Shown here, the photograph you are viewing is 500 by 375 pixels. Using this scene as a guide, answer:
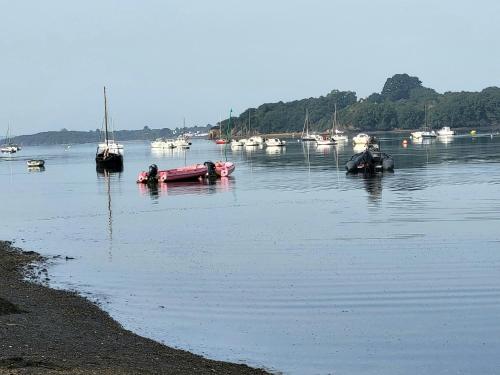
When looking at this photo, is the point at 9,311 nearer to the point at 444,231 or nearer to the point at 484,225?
the point at 444,231

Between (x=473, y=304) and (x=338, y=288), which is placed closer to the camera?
(x=473, y=304)

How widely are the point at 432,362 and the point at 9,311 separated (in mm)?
9221

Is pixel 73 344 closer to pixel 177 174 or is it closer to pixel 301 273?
pixel 301 273

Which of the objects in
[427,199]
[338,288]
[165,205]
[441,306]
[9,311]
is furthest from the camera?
[165,205]

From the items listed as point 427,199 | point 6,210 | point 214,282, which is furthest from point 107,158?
point 214,282

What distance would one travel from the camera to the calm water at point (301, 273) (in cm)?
1839

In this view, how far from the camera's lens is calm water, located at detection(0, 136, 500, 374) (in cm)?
1839

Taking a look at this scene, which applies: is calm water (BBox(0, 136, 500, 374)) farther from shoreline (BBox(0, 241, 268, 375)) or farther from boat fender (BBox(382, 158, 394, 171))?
boat fender (BBox(382, 158, 394, 171))

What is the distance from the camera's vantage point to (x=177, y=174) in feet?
289

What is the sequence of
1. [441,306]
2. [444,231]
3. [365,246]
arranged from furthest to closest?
[444,231]
[365,246]
[441,306]

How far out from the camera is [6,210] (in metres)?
60.8

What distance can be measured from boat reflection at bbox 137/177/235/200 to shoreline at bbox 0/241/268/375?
45845 mm

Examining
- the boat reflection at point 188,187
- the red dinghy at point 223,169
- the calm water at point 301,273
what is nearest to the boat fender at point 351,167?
the boat reflection at point 188,187

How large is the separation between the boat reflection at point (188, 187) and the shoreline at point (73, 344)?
4585 cm
